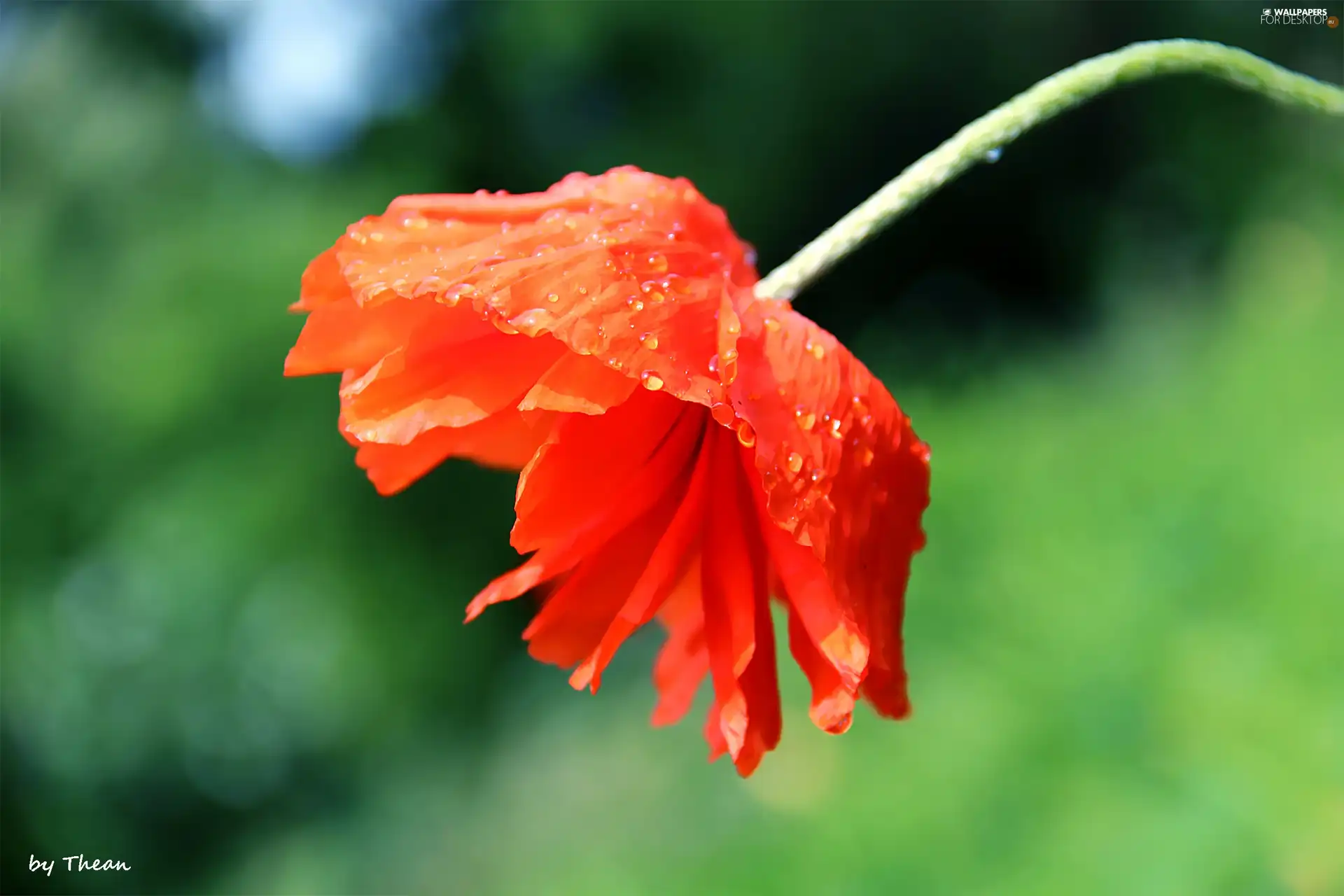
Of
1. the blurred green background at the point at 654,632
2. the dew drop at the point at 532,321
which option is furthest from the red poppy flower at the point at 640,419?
the blurred green background at the point at 654,632

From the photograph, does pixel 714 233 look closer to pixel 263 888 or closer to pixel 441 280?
pixel 441 280

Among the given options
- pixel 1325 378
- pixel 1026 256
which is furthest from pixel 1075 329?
pixel 1325 378

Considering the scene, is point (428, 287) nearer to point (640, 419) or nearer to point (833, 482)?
point (640, 419)

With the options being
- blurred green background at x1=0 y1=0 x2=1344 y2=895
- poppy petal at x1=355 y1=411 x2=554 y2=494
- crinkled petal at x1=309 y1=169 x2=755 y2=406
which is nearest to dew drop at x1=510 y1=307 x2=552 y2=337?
crinkled petal at x1=309 y1=169 x2=755 y2=406

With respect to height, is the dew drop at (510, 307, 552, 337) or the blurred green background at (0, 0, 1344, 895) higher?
the dew drop at (510, 307, 552, 337)

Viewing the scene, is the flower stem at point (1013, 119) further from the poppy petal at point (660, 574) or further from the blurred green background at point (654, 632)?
the blurred green background at point (654, 632)

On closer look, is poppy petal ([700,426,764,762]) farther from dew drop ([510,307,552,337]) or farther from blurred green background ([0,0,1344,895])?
blurred green background ([0,0,1344,895])
